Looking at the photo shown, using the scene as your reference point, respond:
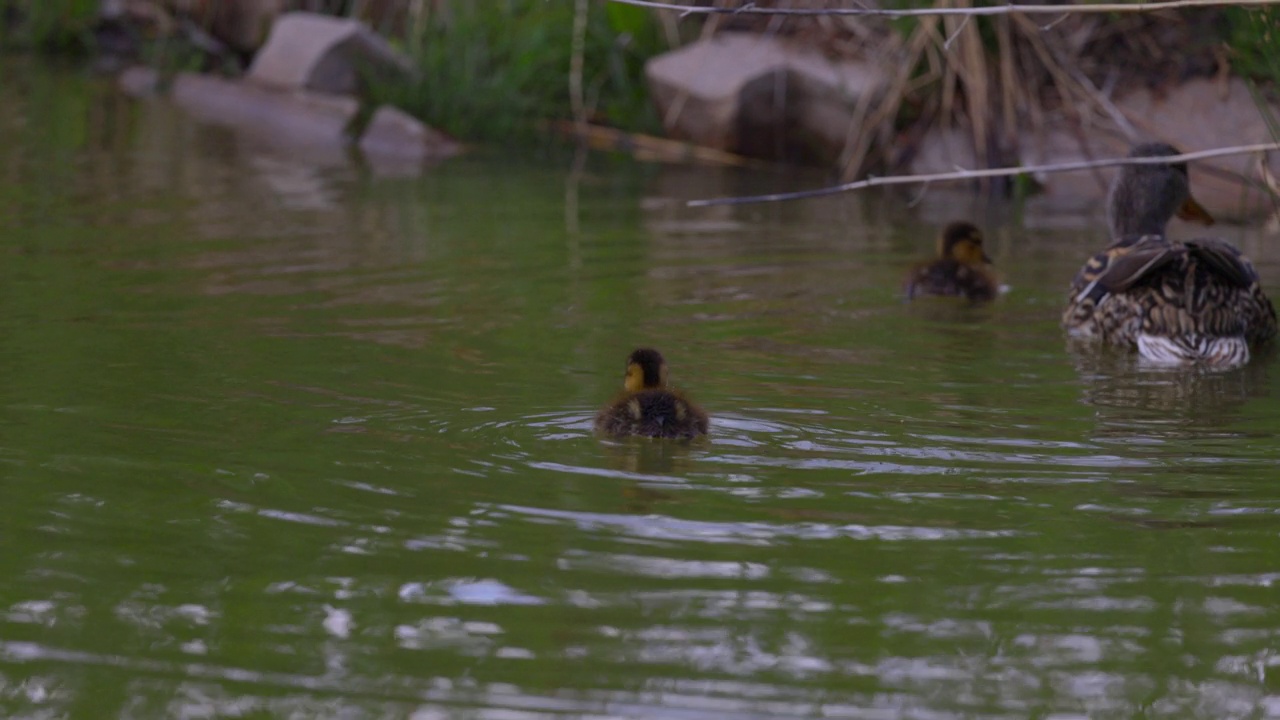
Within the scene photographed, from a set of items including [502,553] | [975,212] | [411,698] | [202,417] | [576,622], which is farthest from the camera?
[975,212]

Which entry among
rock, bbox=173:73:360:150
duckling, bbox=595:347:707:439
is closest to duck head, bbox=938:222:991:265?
duckling, bbox=595:347:707:439

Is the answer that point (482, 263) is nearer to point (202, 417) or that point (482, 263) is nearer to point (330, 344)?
point (330, 344)

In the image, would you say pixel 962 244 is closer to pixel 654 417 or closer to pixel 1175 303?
pixel 1175 303

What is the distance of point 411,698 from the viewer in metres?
3.01

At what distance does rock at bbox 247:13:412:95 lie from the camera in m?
12.6

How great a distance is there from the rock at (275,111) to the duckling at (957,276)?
216 inches

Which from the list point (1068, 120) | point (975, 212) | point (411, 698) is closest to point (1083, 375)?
point (411, 698)

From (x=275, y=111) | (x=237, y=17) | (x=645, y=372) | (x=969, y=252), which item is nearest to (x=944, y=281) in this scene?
(x=969, y=252)

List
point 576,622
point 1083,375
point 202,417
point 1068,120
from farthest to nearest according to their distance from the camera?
point 1068,120, point 1083,375, point 202,417, point 576,622

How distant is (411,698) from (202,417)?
6.34 ft

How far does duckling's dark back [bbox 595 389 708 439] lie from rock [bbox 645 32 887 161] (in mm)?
6425

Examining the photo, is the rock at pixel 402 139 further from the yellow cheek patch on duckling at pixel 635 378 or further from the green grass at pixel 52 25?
the yellow cheek patch on duckling at pixel 635 378

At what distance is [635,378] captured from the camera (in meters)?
4.85

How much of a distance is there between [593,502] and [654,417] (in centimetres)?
59
